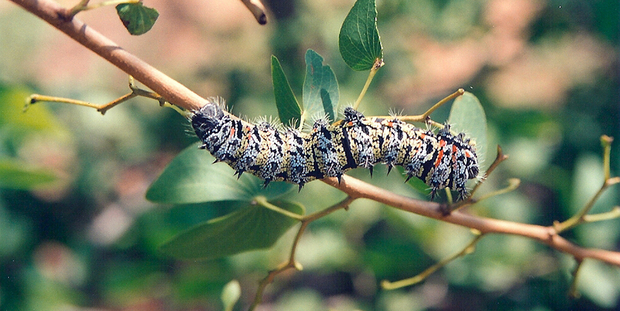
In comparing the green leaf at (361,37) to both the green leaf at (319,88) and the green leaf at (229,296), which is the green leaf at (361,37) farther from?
the green leaf at (229,296)

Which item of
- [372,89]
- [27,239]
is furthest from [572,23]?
[27,239]

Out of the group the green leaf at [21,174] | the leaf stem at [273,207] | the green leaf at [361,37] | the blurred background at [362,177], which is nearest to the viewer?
the green leaf at [361,37]

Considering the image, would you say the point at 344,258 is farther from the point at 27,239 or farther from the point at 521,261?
the point at 27,239

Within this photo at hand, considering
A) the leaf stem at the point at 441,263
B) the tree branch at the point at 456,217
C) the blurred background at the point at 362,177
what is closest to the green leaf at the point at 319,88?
the tree branch at the point at 456,217

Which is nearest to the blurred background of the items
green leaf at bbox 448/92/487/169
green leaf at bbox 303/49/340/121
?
green leaf at bbox 448/92/487/169

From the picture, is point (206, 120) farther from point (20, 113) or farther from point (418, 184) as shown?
point (20, 113)

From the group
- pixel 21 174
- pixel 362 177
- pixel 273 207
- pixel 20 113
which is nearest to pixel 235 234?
pixel 273 207
